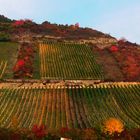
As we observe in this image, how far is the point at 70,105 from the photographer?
1734 inches

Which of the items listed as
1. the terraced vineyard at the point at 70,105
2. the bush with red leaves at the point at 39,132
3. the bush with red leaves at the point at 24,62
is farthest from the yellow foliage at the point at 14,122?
the bush with red leaves at the point at 24,62

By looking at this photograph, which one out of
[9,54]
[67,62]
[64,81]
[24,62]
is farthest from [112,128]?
[9,54]

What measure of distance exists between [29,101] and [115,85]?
36.1 feet

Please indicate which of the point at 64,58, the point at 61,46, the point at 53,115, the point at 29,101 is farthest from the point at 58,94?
the point at 61,46

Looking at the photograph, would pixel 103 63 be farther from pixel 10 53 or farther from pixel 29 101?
pixel 29 101

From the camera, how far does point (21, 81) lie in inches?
2015

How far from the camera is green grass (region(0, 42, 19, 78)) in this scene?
5444cm

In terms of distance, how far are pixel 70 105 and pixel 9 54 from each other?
19.7 metres

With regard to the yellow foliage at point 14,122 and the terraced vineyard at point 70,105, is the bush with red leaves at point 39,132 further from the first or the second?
the yellow foliage at point 14,122

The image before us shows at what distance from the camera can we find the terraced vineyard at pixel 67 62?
53.9 metres

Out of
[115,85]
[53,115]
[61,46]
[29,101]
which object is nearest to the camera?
[53,115]

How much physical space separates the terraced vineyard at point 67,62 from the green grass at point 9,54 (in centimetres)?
359

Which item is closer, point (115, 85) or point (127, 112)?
point (127, 112)

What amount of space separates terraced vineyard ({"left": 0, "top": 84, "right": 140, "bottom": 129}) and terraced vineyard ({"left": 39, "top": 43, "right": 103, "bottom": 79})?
13.7 feet
